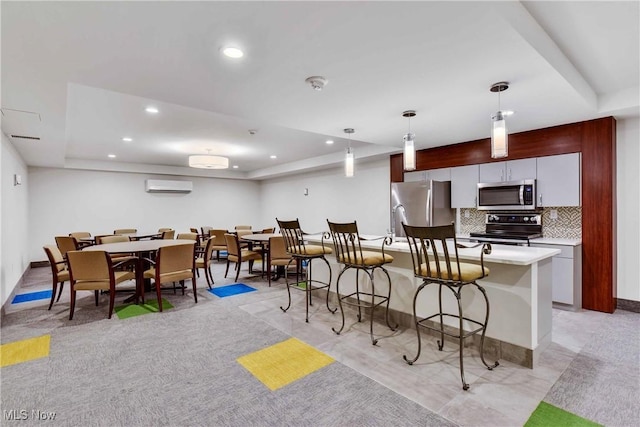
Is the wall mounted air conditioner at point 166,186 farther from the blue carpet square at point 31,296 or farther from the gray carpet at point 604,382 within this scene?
the gray carpet at point 604,382

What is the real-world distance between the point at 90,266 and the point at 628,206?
20.6ft

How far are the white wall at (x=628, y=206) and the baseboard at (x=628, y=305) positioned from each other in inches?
1.5

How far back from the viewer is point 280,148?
6.29 m

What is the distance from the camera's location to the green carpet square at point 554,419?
5.74 ft

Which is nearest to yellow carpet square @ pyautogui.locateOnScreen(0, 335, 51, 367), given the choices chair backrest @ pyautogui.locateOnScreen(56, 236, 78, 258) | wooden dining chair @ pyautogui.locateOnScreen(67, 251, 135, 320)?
wooden dining chair @ pyautogui.locateOnScreen(67, 251, 135, 320)

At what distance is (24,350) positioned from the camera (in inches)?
109

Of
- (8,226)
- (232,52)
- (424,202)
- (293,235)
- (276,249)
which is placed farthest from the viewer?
(276,249)

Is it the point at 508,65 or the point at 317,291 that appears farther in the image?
the point at 317,291

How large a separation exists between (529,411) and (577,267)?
270cm

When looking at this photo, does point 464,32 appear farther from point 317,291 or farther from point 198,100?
point 317,291

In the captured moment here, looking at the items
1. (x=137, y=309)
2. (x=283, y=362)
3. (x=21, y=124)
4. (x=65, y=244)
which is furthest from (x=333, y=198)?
(x=21, y=124)

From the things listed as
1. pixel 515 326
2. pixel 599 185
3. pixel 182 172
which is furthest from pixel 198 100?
pixel 182 172

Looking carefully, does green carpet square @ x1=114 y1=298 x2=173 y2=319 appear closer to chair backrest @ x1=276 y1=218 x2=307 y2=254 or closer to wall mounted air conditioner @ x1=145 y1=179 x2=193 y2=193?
chair backrest @ x1=276 y1=218 x2=307 y2=254

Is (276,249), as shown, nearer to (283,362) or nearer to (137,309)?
(137,309)
